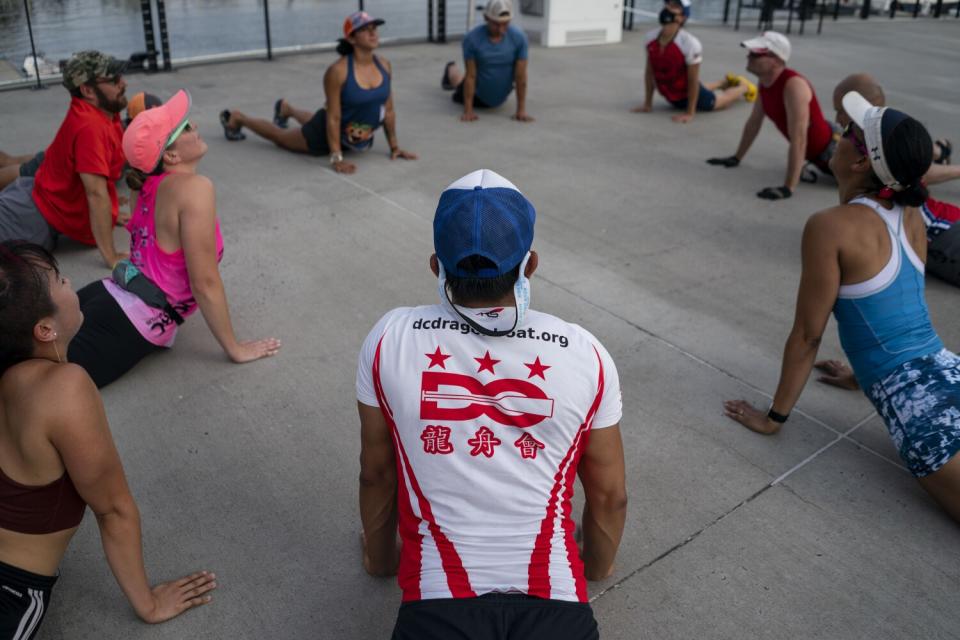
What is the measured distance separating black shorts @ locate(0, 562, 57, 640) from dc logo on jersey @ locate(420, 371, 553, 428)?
3.62ft

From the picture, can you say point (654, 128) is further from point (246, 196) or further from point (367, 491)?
point (367, 491)

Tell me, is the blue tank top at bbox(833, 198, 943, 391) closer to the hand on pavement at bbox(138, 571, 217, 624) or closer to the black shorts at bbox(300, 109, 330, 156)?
the hand on pavement at bbox(138, 571, 217, 624)

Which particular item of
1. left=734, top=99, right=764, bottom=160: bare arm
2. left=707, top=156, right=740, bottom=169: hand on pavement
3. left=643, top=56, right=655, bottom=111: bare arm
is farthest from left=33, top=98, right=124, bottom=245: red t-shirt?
left=643, top=56, right=655, bottom=111: bare arm

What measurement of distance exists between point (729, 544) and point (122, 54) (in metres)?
9.27

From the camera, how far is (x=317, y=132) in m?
6.23

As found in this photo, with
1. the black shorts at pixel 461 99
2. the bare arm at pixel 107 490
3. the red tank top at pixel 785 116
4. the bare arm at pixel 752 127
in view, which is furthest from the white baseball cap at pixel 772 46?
the bare arm at pixel 107 490

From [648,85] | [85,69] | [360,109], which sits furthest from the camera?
[648,85]

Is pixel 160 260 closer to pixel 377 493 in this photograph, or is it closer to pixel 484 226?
pixel 377 493

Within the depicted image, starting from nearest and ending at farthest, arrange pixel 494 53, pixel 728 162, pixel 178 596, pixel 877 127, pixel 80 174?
pixel 178 596 → pixel 877 127 → pixel 80 174 → pixel 728 162 → pixel 494 53

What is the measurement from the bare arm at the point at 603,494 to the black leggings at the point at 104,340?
6.98 feet

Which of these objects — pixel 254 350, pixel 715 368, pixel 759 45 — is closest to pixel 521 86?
pixel 759 45

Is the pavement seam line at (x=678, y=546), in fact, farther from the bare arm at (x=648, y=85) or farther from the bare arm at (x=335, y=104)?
the bare arm at (x=648, y=85)

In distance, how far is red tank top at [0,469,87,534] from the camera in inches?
74.7

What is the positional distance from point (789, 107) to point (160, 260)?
14.7 ft
